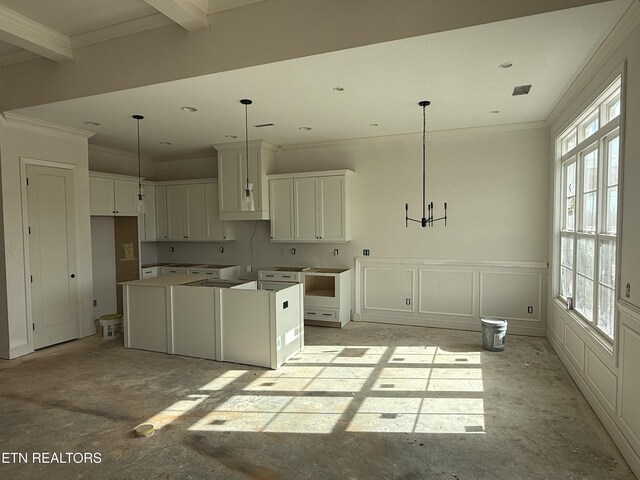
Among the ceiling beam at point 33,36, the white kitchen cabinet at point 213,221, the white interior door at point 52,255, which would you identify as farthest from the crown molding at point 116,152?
the ceiling beam at point 33,36

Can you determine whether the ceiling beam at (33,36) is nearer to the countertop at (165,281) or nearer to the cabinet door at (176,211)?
the countertop at (165,281)

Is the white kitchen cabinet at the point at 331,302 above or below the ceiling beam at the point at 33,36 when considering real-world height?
below

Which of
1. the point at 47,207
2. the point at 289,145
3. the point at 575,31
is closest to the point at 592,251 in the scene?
the point at 575,31

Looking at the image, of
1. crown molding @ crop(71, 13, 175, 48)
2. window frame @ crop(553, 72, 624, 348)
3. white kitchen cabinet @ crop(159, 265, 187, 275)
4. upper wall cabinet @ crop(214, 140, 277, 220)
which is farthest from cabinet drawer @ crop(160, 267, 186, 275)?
window frame @ crop(553, 72, 624, 348)

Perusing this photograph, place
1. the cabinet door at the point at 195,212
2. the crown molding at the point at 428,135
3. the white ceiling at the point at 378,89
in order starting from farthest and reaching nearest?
the cabinet door at the point at 195,212 < the crown molding at the point at 428,135 < the white ceiling at the point at 378,89

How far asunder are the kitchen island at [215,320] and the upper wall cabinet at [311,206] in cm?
163

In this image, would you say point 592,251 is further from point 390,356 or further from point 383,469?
point 383,469

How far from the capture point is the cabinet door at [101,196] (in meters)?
5.77

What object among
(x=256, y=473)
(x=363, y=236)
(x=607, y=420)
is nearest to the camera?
(x=256, y=473)

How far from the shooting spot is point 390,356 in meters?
4.51

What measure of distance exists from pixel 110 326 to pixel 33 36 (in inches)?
139

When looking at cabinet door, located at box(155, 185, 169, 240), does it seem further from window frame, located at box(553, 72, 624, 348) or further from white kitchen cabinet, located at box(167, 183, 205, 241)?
window frame, located at box(553, 72, 624, 348)

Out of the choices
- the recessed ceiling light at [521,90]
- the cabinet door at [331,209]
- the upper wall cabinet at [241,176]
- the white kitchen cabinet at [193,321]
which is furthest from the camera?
the upper wall cabinet at [241,176]

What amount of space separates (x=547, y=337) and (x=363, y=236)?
2.85 m
